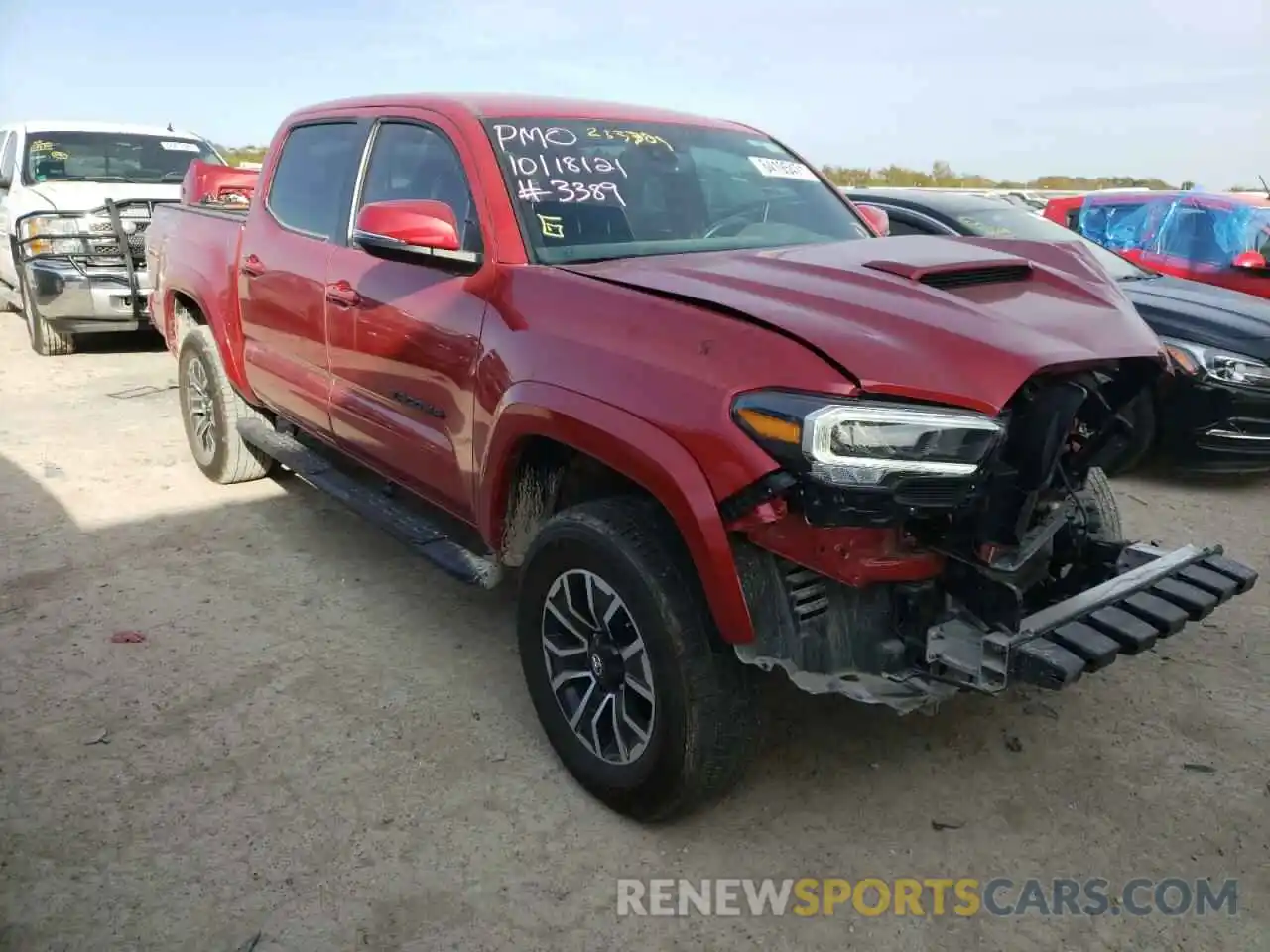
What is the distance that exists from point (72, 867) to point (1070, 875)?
2.57 meters

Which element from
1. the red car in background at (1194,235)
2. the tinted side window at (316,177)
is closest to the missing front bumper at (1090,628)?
the tinted side window at (316,177)

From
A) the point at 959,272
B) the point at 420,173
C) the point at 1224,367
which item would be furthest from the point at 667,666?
the point at 1224,367

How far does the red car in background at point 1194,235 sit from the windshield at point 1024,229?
77cm

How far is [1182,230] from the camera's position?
316 inches

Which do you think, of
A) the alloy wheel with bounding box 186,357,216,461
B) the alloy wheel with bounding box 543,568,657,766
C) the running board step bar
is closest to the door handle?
the running board step bar

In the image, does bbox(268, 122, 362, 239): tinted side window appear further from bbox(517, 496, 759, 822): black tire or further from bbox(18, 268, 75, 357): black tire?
bbox(18, 268, 75, 357): black tire

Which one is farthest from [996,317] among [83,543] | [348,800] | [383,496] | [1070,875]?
[83,543]

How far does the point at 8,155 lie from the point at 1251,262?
10682 mm

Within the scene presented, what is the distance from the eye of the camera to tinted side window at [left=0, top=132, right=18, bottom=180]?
9.30m

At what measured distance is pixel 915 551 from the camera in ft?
7.72

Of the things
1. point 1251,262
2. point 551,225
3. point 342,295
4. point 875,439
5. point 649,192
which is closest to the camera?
point 875,439

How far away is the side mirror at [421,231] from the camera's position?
2.94 metres

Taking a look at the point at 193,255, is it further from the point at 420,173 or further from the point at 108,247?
the point at 108,247

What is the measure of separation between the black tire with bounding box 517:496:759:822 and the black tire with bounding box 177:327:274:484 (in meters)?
3.00
